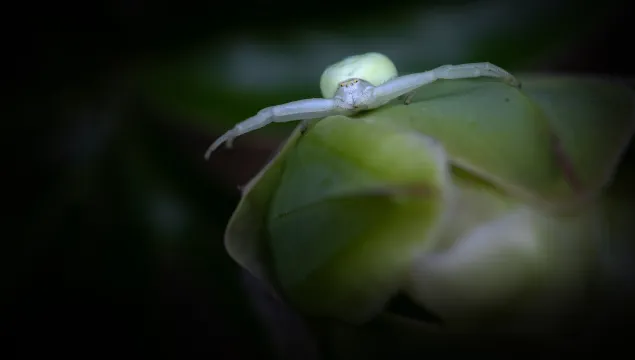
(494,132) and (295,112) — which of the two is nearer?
(494,132)

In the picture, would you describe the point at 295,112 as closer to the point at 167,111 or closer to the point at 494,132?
the point at 494,132

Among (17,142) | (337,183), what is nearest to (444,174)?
(337,183)

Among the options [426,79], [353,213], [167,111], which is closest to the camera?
[353,213]

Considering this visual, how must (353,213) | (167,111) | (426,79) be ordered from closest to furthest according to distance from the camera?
(353,213)
(426,79)
(167,111)

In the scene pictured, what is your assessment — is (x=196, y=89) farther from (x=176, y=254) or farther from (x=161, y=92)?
(x=176, y=254)

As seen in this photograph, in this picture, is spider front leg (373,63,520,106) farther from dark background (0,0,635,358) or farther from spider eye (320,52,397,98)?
dark background (0,0,635,358)

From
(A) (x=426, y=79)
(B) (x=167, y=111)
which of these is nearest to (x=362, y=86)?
(A) (x=426, y=79)
